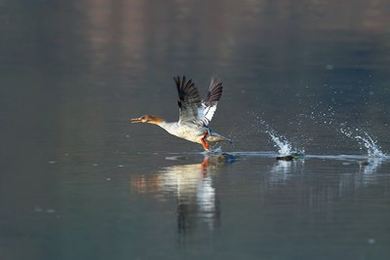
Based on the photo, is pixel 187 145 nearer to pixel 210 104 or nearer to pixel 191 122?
pixel 210 104

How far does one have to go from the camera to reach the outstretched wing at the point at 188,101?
15.2 meters

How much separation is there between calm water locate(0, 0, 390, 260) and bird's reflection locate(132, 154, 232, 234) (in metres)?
0.02

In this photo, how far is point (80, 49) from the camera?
89.6 ft

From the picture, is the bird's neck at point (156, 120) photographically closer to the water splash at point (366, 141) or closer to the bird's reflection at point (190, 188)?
the bird's reflection at point (190, 188)

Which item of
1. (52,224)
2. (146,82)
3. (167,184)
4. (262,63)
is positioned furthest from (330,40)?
(52,224)

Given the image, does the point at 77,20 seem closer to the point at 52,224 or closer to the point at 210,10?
the point at 210,10

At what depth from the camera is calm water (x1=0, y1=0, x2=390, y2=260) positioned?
1094cm

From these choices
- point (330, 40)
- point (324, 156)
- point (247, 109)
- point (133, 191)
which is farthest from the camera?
point (330, 40)

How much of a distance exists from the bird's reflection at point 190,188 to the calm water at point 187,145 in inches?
0.8

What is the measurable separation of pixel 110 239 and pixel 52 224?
2.25ft

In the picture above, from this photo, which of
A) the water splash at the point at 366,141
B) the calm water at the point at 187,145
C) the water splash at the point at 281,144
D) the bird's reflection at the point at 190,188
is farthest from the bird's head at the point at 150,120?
the water splash at the point at 366,141

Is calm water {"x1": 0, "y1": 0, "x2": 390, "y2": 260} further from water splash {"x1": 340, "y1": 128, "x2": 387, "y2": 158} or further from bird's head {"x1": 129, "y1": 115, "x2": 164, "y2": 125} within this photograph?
bird's head {"x1": 129, "y1": 115, "x2": 164, "y2": 125}

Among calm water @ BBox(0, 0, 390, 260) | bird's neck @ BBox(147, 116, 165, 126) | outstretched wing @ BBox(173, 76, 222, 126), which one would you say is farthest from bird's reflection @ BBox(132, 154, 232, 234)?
bird's neck @ BBox(147, 116, 165, 126)

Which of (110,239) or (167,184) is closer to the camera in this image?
(110,239)
